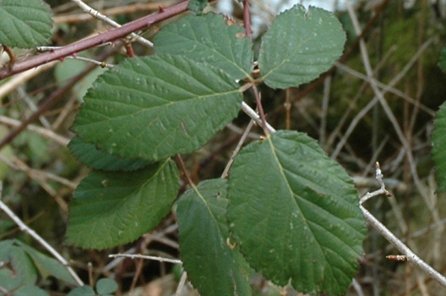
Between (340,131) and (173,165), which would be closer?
(173,165)

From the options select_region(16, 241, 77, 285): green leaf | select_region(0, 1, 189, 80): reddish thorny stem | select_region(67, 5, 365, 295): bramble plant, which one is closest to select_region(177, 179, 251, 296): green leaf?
select_region(67, 5, 365, 295): bramble plant

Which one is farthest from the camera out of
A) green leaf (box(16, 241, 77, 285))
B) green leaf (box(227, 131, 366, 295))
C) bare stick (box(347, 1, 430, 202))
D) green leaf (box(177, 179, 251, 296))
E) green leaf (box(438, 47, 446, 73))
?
bare stick (box(347, 1, 430, 202))

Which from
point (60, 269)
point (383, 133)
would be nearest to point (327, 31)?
point (60, 269)

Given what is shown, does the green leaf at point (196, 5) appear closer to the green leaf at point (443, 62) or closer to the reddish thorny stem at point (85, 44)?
the reddish thorny stem at point (85, 44)

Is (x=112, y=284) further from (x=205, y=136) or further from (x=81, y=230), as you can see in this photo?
(x=205, y=136)

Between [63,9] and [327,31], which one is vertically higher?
[327,31]

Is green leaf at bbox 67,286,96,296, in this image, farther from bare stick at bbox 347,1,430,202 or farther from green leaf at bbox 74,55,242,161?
bare stick at bbox 347,1,430,202

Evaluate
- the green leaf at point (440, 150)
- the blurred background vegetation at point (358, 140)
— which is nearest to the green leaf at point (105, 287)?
the green leaf at point (440, 150)

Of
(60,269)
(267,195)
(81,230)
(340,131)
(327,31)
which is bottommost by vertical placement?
(340,131)
